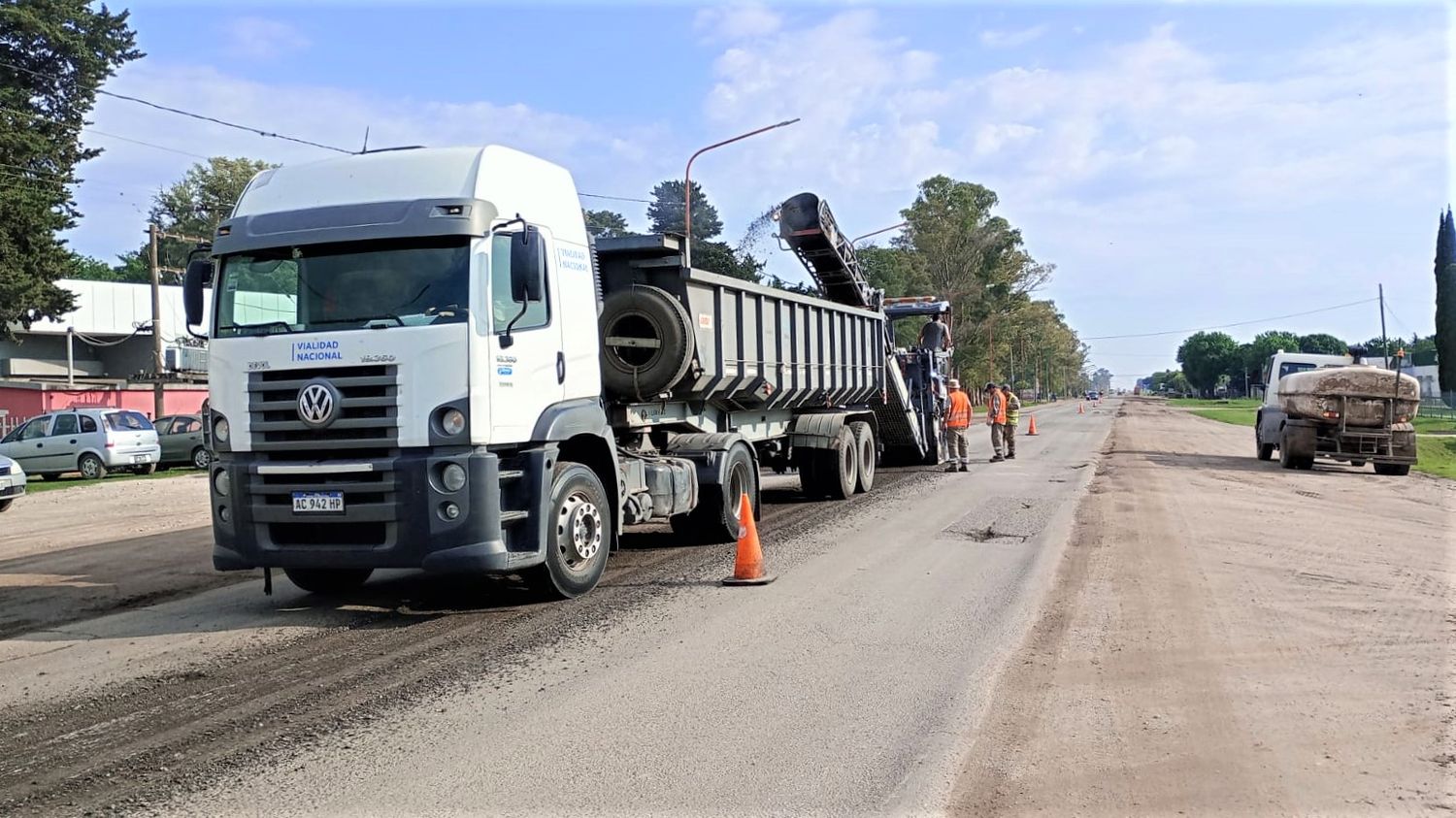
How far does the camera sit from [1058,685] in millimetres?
5504

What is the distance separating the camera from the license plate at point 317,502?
271 inches

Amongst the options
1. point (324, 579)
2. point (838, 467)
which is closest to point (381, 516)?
point (324, 579)

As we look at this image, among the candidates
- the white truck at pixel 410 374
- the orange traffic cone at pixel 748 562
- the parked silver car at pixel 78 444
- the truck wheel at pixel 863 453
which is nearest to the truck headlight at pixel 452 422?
the white truck at pixel 410 374

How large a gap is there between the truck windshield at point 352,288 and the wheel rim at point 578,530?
178cm

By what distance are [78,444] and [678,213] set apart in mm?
35681

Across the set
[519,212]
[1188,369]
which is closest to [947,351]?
[519,212]

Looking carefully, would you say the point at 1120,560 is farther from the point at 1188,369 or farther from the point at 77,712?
the point at 1188,369

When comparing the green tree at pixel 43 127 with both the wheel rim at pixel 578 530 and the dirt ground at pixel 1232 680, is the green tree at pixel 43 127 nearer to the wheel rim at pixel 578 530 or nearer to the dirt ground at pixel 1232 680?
the wheel rim at pixel 578 530

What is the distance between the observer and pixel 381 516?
22.4 ft

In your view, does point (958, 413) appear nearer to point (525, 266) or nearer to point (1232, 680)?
point (525, 266)

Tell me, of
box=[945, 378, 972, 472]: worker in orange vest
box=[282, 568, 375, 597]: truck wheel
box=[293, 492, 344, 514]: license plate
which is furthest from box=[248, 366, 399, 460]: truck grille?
box=[945, 378, 972, 472]: worker in orange vest

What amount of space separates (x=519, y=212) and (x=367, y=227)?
1100 millimetres

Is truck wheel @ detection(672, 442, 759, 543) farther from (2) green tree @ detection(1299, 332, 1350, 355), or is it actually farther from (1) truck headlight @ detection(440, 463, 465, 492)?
(2) green tree @ detection(1299, 332, 1350, 355)

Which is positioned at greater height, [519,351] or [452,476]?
[519,351]
